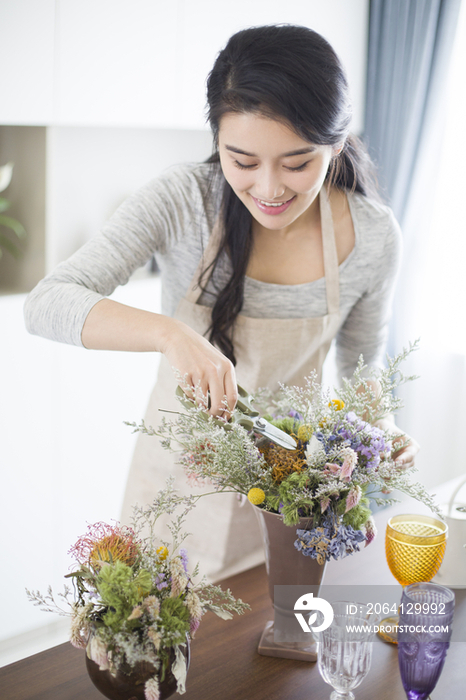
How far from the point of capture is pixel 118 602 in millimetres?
664

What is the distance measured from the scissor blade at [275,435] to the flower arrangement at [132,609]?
0.20m

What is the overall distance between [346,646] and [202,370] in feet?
1.32

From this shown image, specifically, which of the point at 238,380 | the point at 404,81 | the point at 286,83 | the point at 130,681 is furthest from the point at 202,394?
the point at 404,81

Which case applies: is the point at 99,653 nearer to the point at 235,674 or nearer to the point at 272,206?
the point at 235,674

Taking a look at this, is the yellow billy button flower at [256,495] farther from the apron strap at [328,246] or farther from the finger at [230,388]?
the apron strap at [328,246]

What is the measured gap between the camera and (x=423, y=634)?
718 millimetres

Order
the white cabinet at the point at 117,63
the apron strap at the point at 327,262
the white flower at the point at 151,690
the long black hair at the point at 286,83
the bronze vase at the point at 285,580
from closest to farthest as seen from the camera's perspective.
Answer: the white flower at the point at 151,690 < the bronze vase at the point at 285,580 < the long black hair at the point at 286,83 < the apron strap at the point at 327,262 < the white cabinet at the point at 117,63

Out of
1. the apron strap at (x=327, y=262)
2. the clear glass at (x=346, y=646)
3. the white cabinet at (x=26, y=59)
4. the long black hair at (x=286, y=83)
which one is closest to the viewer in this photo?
the clear glass at (x=346, y=646)

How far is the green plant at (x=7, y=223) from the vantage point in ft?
6.68

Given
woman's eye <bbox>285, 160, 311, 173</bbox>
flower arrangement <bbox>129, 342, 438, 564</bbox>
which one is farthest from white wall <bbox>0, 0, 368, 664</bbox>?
flower arrangement <bbox>129, 342, 438, 564</bbox>

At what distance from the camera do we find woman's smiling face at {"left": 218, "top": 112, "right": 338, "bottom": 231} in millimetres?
1004

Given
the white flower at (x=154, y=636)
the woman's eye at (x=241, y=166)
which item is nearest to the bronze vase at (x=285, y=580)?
the white flower at (x=154, y=636)

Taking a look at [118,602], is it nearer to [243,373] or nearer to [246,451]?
[246,451]

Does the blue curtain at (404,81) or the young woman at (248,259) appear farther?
the blue curtain at (404,81)
